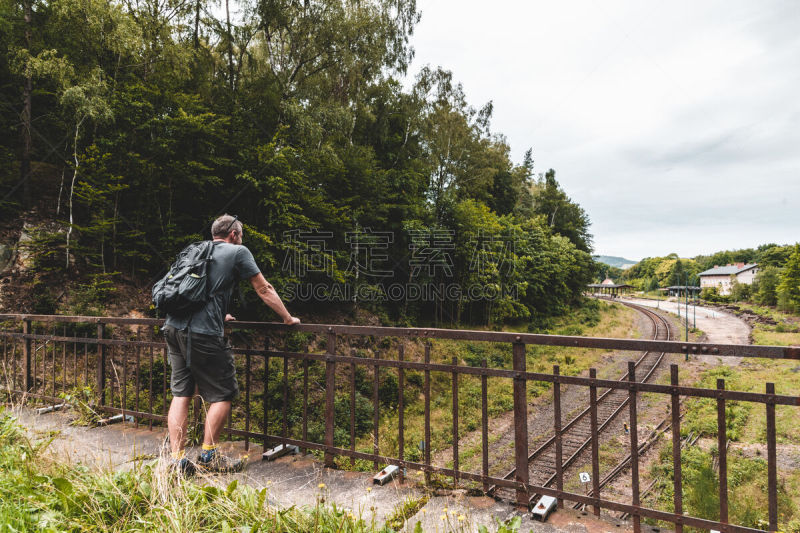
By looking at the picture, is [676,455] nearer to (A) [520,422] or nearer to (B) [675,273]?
(A) [520,422]

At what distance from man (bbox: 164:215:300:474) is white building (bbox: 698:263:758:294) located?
101 metres

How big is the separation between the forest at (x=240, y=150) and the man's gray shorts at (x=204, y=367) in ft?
31.5

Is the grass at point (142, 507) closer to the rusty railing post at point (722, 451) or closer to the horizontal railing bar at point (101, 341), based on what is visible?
the horizontal railing bar at point (101, 341)

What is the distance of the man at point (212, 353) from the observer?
2881 mm

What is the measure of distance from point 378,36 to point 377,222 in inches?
329

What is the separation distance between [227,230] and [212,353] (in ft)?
3.10

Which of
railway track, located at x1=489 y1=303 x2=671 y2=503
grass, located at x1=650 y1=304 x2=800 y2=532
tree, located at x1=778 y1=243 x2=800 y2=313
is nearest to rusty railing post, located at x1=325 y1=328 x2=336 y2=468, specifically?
grass, located at x1=650 y1=304 x2=800 y2=532

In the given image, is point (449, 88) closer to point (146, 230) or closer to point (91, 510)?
point (146, 230)

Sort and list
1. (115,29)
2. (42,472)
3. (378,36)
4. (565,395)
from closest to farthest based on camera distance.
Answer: (42,472), (115,29), (565,395), (378,36)

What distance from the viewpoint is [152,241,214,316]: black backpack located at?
9.25 feet

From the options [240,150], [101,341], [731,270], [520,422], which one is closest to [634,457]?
[520,422]

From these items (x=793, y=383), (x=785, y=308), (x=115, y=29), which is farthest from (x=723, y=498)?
(x=785, y=308)

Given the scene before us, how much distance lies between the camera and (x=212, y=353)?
2.92 meters

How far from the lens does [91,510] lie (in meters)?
2.16
